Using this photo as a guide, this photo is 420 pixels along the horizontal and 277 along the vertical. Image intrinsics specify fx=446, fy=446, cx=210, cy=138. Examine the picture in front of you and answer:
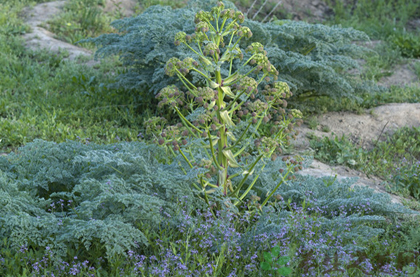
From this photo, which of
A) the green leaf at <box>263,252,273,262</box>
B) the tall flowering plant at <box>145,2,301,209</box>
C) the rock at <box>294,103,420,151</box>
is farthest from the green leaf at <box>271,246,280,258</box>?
the rock at <box>294,103,420,151</box>

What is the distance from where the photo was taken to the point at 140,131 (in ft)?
16.6

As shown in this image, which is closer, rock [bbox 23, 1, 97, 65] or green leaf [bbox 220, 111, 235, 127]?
green leaf [bbox 220, 111, 235, 127]

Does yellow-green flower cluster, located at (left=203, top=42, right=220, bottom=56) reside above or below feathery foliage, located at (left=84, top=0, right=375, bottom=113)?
above

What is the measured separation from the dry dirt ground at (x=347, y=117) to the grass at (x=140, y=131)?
0.50 ft

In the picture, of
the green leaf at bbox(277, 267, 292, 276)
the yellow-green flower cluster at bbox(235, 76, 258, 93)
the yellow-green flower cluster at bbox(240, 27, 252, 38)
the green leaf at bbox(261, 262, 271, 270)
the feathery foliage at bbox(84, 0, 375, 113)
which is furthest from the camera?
the feathery foliage at bbox(84, 0, 375, 113)

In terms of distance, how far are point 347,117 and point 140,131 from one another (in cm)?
260

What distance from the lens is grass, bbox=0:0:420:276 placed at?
99.7 inches

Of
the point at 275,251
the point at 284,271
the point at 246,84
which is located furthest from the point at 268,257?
the point at 246,84

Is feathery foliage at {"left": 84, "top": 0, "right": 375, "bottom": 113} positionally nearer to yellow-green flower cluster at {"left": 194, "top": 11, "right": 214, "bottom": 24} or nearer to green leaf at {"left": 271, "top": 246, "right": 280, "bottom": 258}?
yellow-green flower cluster at {"left": 194, "top": 11, "right": 214, "bottom": 24}

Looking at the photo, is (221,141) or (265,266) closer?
(265,266)

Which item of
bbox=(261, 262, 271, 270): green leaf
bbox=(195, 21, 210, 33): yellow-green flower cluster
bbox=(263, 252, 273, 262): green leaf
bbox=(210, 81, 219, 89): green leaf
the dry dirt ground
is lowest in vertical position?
the dry dirt ground

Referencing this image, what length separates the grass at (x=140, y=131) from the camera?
2.53 metres

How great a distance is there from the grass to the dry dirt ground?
0.50ft

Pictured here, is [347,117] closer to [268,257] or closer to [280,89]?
[280,89]
